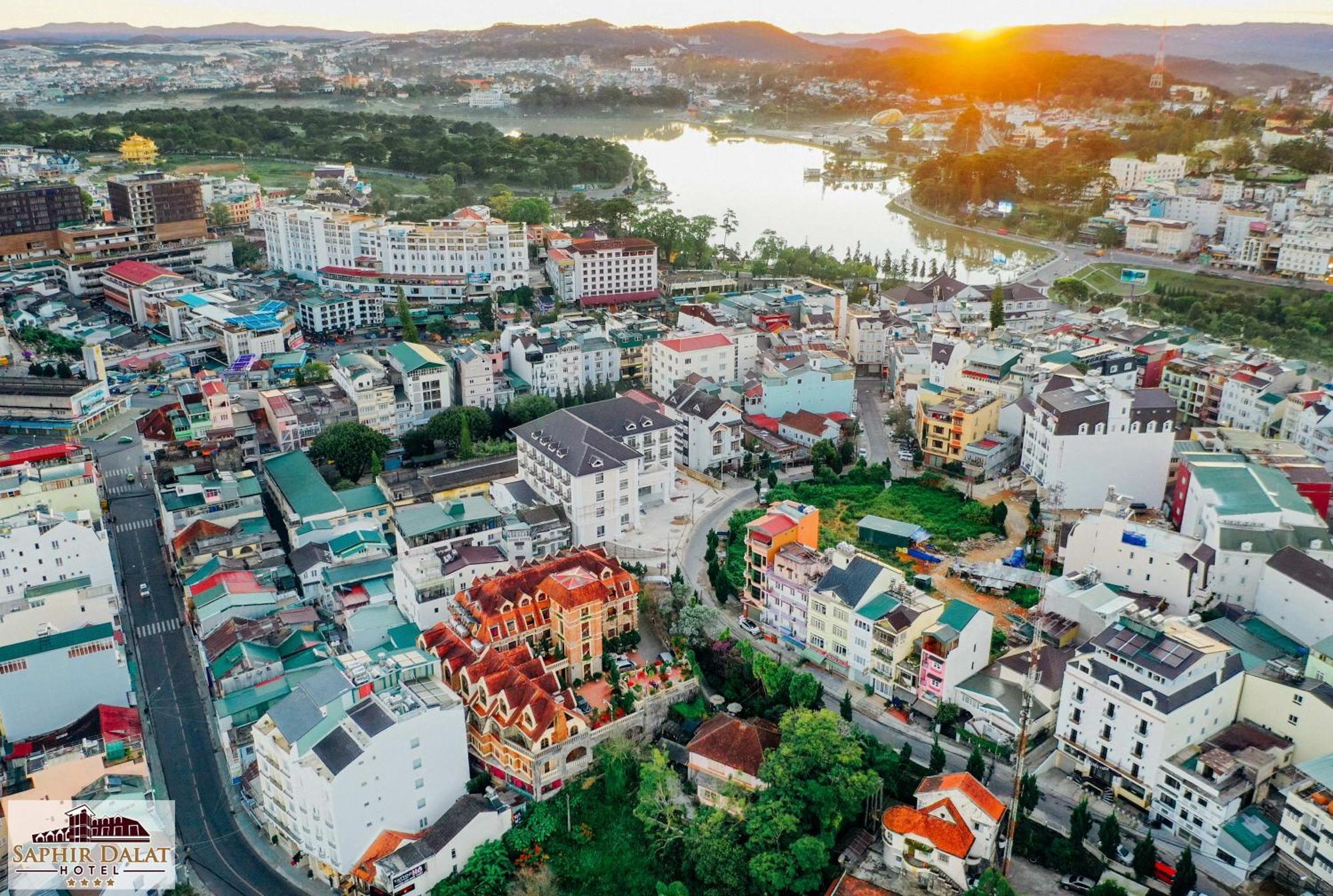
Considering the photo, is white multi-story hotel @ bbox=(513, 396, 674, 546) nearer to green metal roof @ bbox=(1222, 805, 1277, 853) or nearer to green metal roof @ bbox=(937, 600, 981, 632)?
green metal roof @ bbox=(937, 600, 981, 632)

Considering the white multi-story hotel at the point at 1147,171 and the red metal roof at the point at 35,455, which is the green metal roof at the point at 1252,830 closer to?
the red metal roof at the point at 35,455

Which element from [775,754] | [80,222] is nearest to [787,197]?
[80,222]

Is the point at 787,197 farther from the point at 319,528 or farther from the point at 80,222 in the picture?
the point at 319,528

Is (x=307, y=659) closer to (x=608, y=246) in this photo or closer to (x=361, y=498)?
(x=361, y=498)

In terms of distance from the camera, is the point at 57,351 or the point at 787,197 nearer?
the point at 57,351

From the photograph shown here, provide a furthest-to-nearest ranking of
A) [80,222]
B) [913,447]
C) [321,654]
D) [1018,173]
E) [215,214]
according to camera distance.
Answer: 1. [1018,173]
2. [215,214]
3. [80,222]
4. [913,447]
5. [321,654]

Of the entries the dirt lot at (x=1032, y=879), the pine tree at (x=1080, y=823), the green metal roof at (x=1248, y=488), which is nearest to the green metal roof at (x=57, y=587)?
the dirt lot at (x=1032, y=879)
